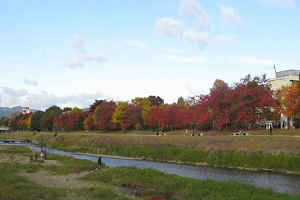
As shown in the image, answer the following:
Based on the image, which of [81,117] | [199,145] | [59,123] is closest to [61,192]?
[199,145]

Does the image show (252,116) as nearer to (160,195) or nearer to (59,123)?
(160,195)

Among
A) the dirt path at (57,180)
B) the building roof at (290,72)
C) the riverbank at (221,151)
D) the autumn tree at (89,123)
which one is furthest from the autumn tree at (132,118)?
the dirt path at (57,180)

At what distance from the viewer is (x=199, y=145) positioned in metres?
52.9

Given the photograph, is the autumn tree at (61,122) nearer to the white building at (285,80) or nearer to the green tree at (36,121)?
the green tree at (36,121)

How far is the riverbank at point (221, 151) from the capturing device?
3900 cm

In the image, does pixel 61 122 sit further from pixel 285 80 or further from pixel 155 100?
pixel 285 80

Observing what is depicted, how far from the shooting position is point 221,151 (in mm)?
47562

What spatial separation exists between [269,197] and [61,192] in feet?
47.0

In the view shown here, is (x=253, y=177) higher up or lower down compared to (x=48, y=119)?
lower down

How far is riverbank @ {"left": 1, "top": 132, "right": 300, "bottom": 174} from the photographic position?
39000 millimetres

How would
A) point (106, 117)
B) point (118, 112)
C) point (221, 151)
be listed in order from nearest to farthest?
point (221, 151), point (118, 112), point (106, 117)

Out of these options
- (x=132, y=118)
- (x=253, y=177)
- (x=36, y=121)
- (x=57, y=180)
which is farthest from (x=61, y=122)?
(x=253, y=177)

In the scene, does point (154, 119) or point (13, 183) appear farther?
point (154, 119)

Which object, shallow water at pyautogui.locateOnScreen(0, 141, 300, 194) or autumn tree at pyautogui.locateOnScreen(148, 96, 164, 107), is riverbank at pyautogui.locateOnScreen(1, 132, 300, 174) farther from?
autumn tree at pyautogui.locateOnScreen(148, 96, 164, 107)
